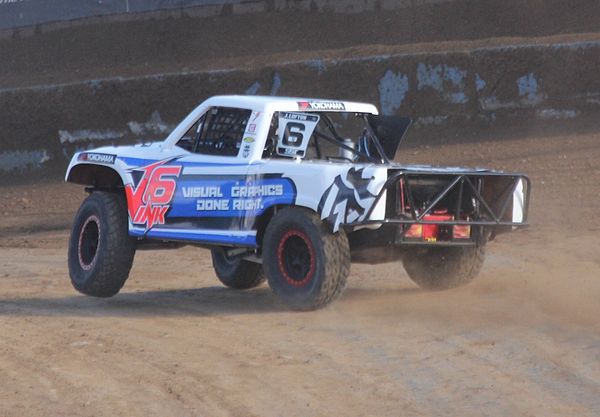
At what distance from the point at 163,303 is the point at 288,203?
75.2 inches

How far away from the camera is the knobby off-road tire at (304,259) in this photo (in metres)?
10.1

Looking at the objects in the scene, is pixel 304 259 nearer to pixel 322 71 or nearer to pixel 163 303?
pixel 163 303

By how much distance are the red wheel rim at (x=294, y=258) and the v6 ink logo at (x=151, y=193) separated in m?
1.31

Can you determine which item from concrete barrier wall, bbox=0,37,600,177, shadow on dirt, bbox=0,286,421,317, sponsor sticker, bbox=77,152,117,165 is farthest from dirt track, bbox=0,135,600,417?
concrete barrier wall, bbox=0,37,600,177

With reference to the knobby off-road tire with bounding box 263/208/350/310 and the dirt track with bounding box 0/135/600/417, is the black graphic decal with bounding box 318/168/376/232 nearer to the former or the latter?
the knobby off-road tire with bounding box 263/208/350/310

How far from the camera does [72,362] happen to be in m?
8.59

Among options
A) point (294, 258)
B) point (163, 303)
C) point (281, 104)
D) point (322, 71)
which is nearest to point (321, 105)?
point (281, 104)

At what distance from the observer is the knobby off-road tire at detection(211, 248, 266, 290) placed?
12.6m

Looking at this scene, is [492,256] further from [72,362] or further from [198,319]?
[72,362]

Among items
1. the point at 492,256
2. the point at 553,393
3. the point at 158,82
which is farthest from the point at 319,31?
the point at 553,393

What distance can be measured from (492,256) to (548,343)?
18.3 ft

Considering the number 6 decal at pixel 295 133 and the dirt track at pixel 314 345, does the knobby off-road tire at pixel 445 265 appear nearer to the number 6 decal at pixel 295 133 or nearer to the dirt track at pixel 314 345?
the dirt track at pixel 314 345

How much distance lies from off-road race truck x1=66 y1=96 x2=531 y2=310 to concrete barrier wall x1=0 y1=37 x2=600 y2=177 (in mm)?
10808

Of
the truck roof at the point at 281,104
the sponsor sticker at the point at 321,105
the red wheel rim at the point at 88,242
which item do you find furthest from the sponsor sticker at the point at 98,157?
the sponsor sticker at the point at 321,105
